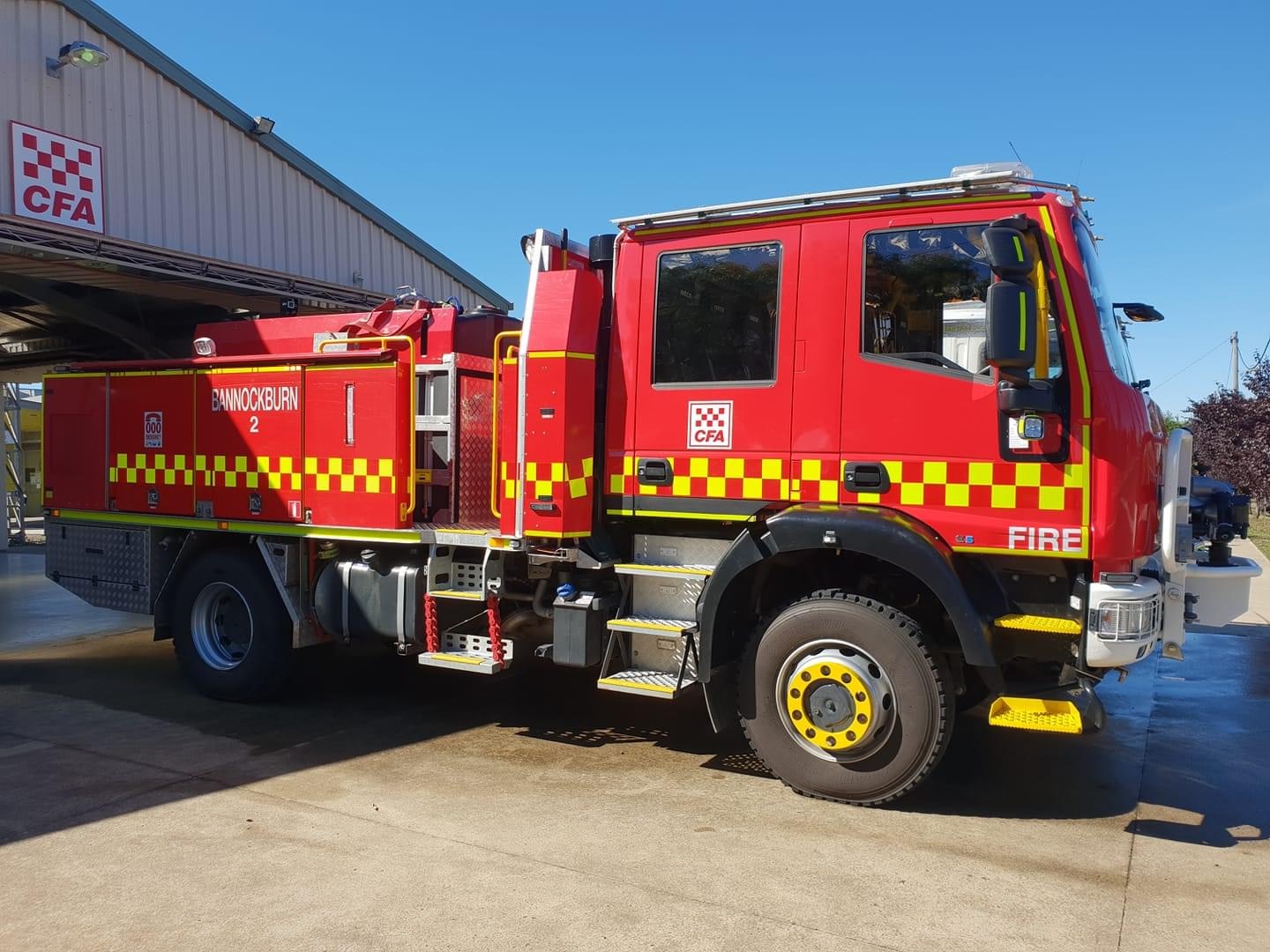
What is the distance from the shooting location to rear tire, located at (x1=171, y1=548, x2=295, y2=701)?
6.86 m

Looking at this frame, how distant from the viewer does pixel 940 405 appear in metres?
4.71

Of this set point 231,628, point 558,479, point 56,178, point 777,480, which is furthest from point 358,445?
point 56,178

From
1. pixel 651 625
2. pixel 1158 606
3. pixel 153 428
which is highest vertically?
pixel 153 428

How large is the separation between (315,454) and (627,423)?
232cm

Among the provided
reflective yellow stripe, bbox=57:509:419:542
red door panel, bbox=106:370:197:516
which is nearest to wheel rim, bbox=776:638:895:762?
reflective yellow stripe, bbox=57:509:419:542

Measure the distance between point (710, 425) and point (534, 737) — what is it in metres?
2.35

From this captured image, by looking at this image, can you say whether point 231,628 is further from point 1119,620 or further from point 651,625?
point 1119,620

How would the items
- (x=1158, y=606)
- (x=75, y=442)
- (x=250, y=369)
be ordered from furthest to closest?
(x=75, y=442) < (x=250, y=369) < (x=1158, y=606)

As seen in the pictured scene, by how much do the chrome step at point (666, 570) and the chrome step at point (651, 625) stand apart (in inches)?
9.6

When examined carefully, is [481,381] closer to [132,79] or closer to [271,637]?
[271,637]

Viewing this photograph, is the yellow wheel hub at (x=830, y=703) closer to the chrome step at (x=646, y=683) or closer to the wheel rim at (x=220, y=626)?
the chrome step at (x=646, y=683)

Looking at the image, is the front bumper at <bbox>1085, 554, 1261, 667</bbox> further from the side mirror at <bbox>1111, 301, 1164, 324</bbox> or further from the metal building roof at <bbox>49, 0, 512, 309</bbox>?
the metal building roof at <bbox>49, 0, 512, 309</bbox>

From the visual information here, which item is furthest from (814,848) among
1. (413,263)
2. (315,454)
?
(413,263)

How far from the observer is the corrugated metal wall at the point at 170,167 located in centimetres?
943
